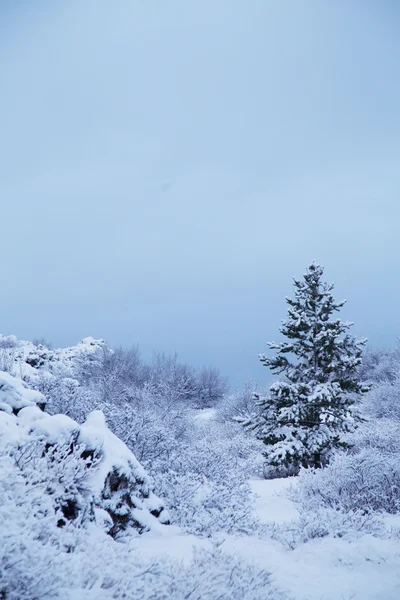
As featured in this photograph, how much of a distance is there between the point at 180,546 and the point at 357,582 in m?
2.12

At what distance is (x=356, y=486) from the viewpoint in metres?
7.53

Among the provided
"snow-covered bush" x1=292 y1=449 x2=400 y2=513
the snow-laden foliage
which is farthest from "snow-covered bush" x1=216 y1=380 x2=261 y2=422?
the snow-laden foliage

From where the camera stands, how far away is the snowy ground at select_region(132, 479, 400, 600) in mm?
3896

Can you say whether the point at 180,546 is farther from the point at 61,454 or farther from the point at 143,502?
the point at 61,454

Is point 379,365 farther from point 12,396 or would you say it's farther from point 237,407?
point 12,396

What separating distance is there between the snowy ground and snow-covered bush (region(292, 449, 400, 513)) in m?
1.82

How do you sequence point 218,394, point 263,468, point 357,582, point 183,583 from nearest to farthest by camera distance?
point 183,583 < point 357,582 < point 263,468 < point 218,394

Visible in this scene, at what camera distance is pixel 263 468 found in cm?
1355

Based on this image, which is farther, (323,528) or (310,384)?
(310,384)

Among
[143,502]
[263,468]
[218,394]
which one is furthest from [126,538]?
[218,394]

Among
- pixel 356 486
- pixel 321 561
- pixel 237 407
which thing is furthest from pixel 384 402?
pixel 321 561

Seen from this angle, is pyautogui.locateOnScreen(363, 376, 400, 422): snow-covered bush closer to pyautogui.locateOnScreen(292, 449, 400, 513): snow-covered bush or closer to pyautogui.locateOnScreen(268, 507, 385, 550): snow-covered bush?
pyautogui.locateOnScreen(292, 449, 400, 513): snow-covered bush

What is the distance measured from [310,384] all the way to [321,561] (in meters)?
9.05

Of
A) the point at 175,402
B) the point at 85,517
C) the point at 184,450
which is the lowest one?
the point at 85,517
